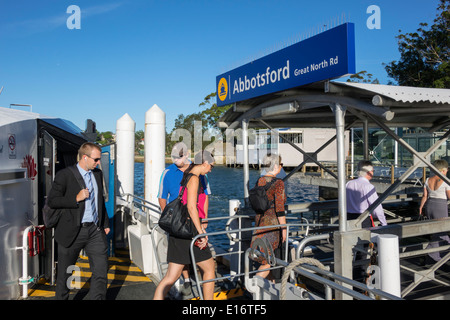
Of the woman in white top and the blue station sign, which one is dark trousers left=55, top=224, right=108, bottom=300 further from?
the woman in white top

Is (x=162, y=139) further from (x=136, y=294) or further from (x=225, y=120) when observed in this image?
(x=136, y=294)

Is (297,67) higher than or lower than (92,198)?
higher

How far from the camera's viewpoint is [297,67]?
450cm

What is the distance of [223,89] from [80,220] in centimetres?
325

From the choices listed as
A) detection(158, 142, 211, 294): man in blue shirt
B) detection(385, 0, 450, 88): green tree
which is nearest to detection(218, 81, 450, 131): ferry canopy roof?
detection(158, 142, 211, 294): man in blue shirt

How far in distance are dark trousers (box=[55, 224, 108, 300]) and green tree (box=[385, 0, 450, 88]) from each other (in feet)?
83.9

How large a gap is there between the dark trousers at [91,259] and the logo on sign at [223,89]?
3.04 metres

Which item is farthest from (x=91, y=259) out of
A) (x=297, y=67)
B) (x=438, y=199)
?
(x=438, y=199)

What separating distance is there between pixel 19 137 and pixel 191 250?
294 centimetres

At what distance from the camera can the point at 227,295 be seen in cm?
498

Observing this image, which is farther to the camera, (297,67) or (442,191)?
(442,191)

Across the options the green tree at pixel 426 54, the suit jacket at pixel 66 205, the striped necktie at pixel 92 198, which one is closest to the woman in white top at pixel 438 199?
the striped necktie at pixel 92 198

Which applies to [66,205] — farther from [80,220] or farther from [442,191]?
[442,191]
